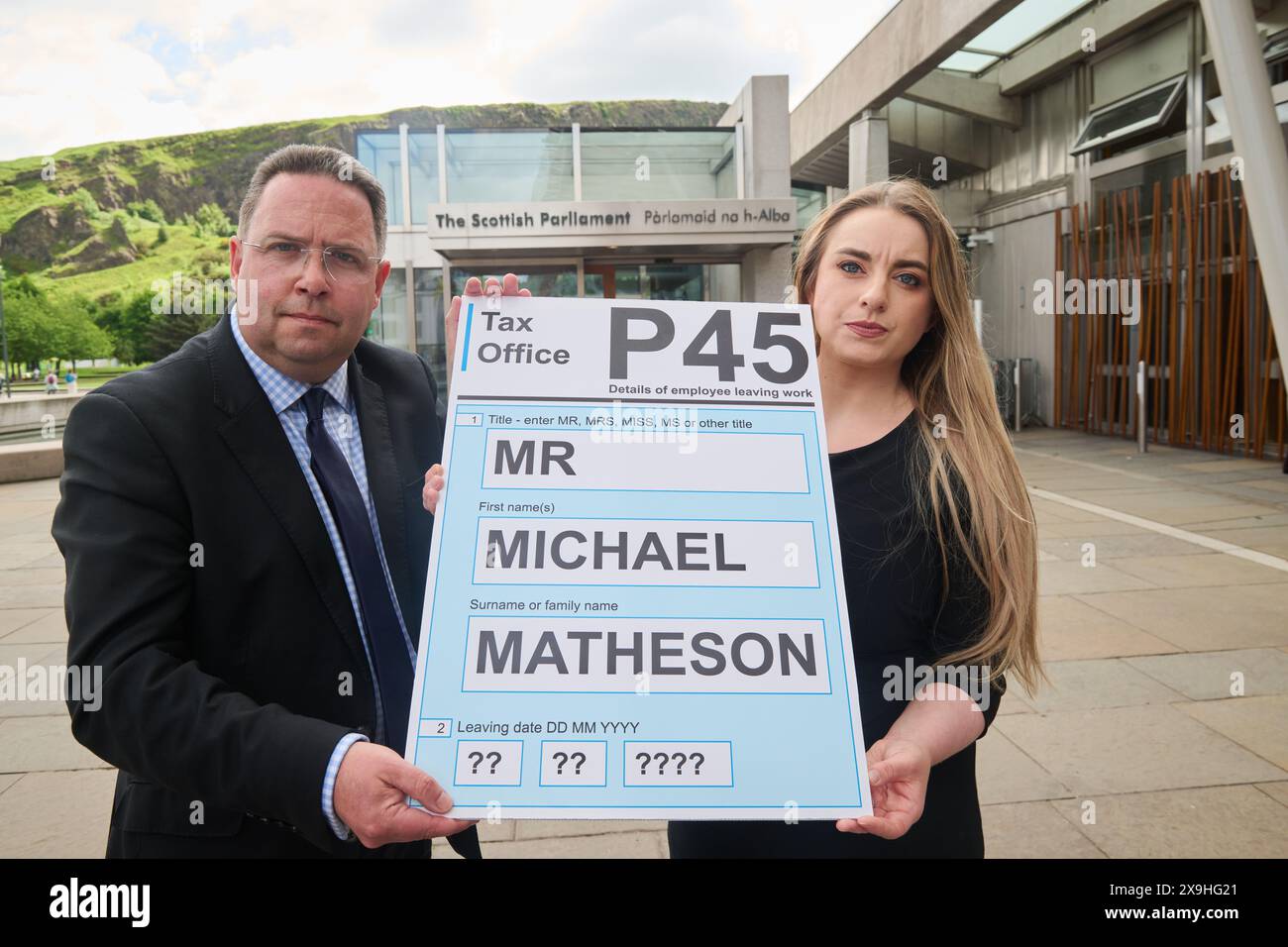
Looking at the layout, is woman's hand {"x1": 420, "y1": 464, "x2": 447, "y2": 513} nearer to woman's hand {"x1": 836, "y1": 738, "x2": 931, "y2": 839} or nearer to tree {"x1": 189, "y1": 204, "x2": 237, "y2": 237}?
woman's hand {"x1": 836, "y1": 738, "x2": 931, "y2": 839}

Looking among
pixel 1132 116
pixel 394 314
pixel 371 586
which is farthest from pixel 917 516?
pixel 1132 116

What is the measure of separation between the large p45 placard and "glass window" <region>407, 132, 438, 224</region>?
1634 centimetres

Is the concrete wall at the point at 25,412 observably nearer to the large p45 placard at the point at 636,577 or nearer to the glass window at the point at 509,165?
the glass window at the point at 509,165

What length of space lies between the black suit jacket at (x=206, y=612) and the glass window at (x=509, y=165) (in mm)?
15756

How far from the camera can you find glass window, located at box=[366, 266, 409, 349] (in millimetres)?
17188

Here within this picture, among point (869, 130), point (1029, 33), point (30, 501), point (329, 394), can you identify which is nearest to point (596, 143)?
point (869, 130)

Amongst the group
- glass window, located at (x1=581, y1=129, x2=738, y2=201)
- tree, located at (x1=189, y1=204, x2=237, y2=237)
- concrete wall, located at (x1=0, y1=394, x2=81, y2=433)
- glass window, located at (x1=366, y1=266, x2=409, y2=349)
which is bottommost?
concrete wall, located at (x1=0, y1=394, x2=81, y2=433)

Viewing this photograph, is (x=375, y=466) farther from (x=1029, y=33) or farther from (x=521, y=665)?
(x=1029, y=33)

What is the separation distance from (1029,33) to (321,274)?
66.9ft

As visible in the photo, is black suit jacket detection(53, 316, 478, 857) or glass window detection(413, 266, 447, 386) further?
glass window detection(413, 266, 447, 386)

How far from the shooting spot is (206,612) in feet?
5.28

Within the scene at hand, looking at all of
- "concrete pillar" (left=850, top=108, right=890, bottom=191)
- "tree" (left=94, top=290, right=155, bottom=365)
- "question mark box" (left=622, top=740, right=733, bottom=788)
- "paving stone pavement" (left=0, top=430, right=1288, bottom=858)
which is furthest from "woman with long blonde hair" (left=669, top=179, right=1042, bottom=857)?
"tree" (left=94, top=290, right=155, bottom=365)

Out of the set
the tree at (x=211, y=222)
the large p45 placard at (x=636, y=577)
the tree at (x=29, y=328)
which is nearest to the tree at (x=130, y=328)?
the tree at (x=29, y=328)

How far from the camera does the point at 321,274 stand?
175 cm
